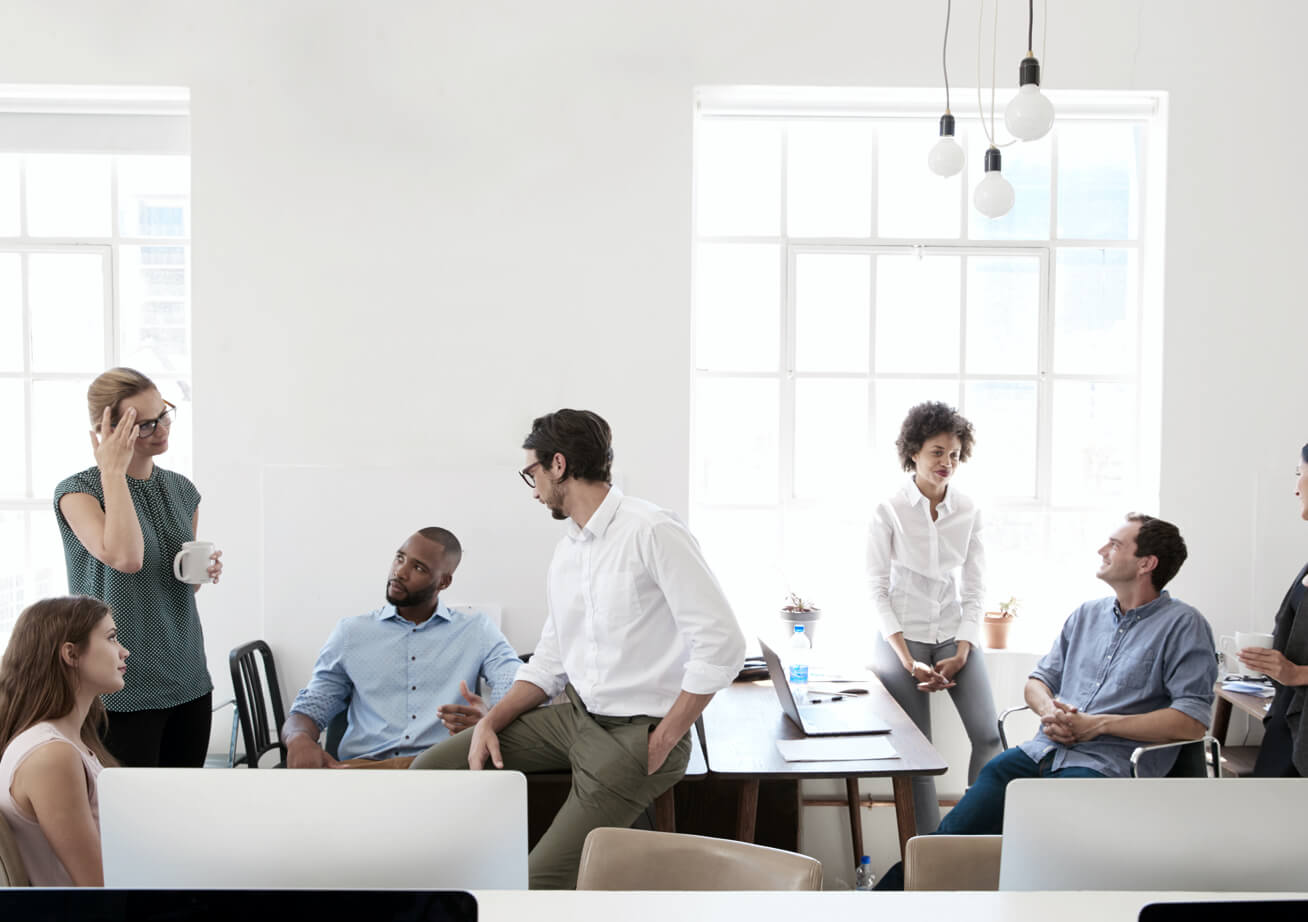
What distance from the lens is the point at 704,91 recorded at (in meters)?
4.23

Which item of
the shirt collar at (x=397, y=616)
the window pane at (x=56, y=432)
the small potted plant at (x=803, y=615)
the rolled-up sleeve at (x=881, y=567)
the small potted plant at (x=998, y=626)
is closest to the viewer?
the shirt collar at (x=397, y=616)

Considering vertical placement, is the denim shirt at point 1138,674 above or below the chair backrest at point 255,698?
above

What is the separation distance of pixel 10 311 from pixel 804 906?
4.54 meters

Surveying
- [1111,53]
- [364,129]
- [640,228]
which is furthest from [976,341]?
[364,129]

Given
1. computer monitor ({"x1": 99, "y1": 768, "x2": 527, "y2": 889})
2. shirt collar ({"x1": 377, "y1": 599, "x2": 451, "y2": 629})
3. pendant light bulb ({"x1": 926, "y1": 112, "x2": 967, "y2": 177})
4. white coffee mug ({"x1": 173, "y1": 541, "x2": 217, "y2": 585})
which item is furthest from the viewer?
shirt collar ({"x1": 377, "y1": 599, "x2": 451, "y2": 629})

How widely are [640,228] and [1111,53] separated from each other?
2.22 metres

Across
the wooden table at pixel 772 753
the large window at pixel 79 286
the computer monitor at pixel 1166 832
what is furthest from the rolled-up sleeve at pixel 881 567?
the large window at pixel 79 286

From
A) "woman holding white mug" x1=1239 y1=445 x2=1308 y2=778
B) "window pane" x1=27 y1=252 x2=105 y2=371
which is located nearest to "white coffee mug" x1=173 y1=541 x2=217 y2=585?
"window pane" x1=27 y1=252 x2=105 y2=371

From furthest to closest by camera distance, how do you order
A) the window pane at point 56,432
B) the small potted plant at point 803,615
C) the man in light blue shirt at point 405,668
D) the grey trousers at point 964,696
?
1. the window pane at point 56,432
2. the small potted plant at point 803,615
3. the grey trousers at point 964,696
4. the man in light blue shirt at point 405,668

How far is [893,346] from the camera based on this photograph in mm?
4445

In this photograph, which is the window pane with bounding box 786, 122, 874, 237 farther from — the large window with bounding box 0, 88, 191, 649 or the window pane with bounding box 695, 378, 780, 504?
the large window with bounding box 0, 88, 191, 649

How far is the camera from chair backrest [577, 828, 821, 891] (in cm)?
179

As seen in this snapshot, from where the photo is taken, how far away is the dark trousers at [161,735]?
279 cm

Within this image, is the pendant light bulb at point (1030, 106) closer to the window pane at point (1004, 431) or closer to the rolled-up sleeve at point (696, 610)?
the rolled-up sleeve at point (696, 610)
